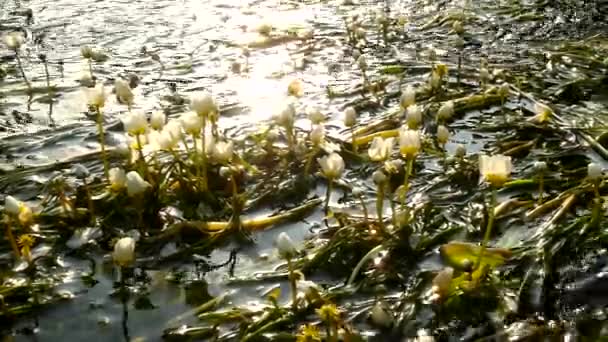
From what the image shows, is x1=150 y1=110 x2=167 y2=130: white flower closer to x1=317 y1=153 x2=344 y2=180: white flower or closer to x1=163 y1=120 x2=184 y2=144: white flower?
x1=163 y1=120 x2=184 y2=144: white flower

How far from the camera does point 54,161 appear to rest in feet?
10.8

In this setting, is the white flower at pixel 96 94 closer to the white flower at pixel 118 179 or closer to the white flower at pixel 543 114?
the white flower at pixel 118 179

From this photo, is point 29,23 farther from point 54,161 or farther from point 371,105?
point 371,105

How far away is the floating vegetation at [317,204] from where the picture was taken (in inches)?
83.5

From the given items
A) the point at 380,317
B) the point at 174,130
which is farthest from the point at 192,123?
the point at 380,317

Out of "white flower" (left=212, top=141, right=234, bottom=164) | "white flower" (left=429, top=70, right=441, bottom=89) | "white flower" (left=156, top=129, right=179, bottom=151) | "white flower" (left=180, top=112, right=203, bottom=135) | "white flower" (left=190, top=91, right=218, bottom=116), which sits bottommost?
"white flower" (left=429, top=70, right=441, bottom=89)

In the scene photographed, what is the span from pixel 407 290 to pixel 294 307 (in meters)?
0.36

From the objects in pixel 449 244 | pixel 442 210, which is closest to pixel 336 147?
pixel 442 210

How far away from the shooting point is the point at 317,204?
2.80 metres

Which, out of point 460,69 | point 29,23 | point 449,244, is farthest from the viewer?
point 29,23

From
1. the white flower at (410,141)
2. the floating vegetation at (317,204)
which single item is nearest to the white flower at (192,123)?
the floating vegetation at (317,204)

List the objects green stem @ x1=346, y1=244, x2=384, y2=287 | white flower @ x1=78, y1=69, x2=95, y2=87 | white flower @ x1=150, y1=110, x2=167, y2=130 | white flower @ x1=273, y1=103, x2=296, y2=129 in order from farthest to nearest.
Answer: white flower @ x1=78, y1=69, x2=95, y2=87 → white flower @ x1=273, y1=103, x2=296, y2=129 → white flower @ x1=150, y1=110, x2=167, y2=130 → green stem @ x1=346, y1=244, x2=384, y2=287

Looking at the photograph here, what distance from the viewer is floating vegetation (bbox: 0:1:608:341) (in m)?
2.12

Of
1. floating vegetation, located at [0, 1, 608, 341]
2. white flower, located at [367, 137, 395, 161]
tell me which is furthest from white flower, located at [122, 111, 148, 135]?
white flower, located at [367, 137, 395, 161]
